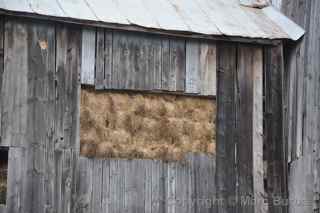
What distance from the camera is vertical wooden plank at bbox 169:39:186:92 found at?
43.1 feet

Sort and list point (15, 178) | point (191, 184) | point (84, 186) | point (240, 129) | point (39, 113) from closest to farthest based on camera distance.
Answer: point (15, 178) → point (39, 113) → point (84, 186) → point (191, 184) → point (240, 129)

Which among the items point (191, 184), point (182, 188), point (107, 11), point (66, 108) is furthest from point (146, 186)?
point (107, 11)

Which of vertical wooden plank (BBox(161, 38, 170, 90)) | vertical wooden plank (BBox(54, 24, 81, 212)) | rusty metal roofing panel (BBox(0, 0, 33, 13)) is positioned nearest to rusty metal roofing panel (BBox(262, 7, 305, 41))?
vertical wooden plank (BBox(161, 38, 170, 90))

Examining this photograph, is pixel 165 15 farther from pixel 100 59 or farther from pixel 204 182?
pixel 204 182

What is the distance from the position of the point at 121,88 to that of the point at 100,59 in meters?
0.58

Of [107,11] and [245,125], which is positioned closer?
[107,11]

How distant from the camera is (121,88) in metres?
12.8

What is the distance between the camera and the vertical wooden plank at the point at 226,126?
13.2 metres

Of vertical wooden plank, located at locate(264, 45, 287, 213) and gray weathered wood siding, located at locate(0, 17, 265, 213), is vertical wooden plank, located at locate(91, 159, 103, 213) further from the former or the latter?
vertical wooden plank, located at locate(264, 45, 287, 213)

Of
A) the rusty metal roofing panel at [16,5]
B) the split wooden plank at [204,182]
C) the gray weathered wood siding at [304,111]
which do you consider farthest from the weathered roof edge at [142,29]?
the split wooden plank at [204,182]

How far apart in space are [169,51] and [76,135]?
7.17 feet

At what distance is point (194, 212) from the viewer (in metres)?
12.9

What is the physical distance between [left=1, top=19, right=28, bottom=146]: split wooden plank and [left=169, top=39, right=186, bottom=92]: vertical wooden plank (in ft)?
A: 8.09

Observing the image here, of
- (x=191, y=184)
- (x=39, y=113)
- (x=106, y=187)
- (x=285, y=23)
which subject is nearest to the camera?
(x=39, y=113)
